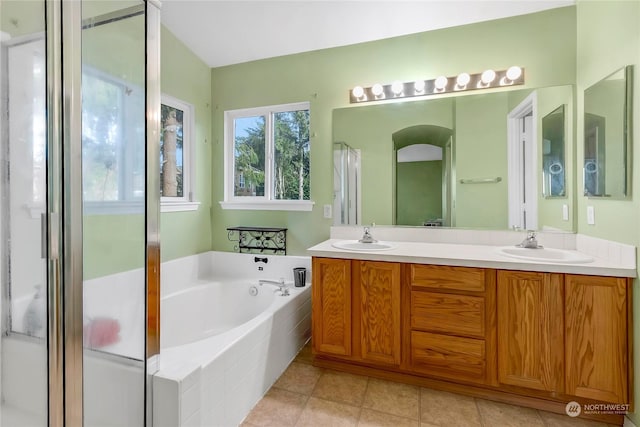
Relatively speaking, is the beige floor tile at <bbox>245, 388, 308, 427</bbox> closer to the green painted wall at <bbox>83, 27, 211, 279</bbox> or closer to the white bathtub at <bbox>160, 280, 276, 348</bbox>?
the white bathtub at <bbox>160, 280, 276, 348</bbox>

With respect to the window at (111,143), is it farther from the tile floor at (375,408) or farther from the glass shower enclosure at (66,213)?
the tile floor at (375,408)

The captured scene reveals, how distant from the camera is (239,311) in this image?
8.79 feet

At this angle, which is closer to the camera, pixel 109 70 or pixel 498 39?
pixel 109 70

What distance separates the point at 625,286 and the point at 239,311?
2.53 meters

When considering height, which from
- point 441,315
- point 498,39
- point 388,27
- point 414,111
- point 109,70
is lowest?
point 441,315

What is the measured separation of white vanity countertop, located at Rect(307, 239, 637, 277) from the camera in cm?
155

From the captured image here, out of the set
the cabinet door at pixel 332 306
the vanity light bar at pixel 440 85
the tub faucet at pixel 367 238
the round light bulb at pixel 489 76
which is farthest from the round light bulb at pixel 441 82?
Answer: the cabinet door at pixel 332 306

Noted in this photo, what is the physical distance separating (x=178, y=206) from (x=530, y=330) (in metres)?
2.64

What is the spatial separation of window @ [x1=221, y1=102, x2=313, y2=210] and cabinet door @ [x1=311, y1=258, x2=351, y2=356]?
0.83m

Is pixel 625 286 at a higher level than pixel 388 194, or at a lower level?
lower

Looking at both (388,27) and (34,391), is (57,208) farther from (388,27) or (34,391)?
(388,27)

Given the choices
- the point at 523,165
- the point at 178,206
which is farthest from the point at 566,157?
the point at 178,206

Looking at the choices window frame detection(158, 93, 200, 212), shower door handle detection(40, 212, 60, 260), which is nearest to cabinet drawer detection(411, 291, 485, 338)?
shower door handle detection(40, 212, 60, 260)

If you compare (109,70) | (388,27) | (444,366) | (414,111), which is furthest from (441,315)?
(388,27)
